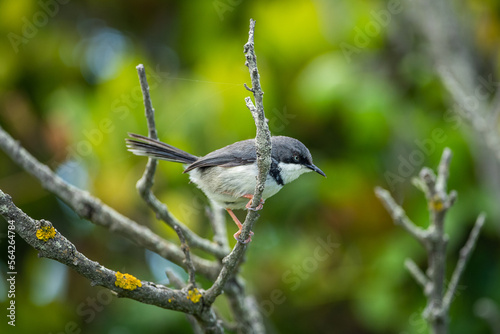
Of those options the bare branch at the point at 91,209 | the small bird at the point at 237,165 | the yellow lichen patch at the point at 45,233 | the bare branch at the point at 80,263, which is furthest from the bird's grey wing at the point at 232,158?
the yellow lichen patch at the point at 45,233

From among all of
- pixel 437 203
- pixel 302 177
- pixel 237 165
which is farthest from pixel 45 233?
pixel 302 177

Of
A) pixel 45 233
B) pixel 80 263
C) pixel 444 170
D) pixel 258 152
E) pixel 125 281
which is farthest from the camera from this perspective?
pixel 444 170

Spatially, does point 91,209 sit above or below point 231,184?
below

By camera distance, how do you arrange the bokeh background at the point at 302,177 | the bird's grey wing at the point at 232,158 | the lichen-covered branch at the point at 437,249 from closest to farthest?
1. the lichen-covered branch at the point at 437,249
2. the bird's grey wing at the point at 232,158
3. the bokeh background at the point at 302,177

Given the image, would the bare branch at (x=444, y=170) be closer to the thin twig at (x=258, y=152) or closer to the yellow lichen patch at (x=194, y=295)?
the thin twig at (x=258, y=152)

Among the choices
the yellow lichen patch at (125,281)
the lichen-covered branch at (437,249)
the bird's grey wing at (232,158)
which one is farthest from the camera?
the bird's grey wing at (232,158)

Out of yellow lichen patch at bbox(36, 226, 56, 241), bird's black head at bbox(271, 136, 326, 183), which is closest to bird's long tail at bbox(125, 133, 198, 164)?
bird's black head at bbox(271, 136, 326, 183)

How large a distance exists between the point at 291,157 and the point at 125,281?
5.43ft

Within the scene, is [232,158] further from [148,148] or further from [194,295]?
[194,295]

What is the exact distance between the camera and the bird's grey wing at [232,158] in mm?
3908

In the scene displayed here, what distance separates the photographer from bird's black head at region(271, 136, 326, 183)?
3.84 meters

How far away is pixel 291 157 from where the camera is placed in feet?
12.7

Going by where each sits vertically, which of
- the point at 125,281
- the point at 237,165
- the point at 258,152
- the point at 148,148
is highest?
the point at 258,152

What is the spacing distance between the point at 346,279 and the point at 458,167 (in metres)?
1.57
